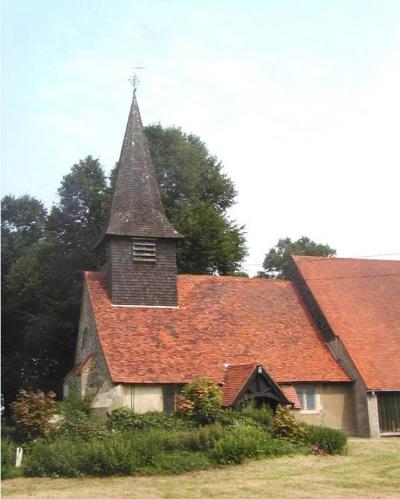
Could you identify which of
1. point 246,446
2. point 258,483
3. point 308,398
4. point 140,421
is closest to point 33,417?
point 140,421

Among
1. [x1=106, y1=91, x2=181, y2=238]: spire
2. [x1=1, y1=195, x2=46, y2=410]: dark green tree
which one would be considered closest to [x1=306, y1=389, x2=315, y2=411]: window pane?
[x1=106, y1=91, x2=181, y2=238]: spire

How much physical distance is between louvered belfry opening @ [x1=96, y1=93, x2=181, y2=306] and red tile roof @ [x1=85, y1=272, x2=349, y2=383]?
26.8 inches

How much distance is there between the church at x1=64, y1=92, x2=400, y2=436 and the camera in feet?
90.5

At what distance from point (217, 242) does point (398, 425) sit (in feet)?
49.4

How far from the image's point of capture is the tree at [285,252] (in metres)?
56.1

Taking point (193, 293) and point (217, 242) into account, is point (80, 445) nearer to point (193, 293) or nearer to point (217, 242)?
point (193, 293)

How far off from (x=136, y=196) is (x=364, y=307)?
461 inches

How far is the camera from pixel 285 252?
58.7m

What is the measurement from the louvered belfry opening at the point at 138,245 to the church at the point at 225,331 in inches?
1.8

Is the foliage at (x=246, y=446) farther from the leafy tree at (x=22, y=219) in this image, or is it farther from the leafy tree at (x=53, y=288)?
the leafy tree at (x=22, y=219)

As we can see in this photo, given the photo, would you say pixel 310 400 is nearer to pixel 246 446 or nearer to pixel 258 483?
pixel 246 446

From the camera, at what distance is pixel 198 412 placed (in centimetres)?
2541

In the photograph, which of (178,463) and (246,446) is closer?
(178,463)

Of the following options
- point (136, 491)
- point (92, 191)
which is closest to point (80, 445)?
point (136, 491)
